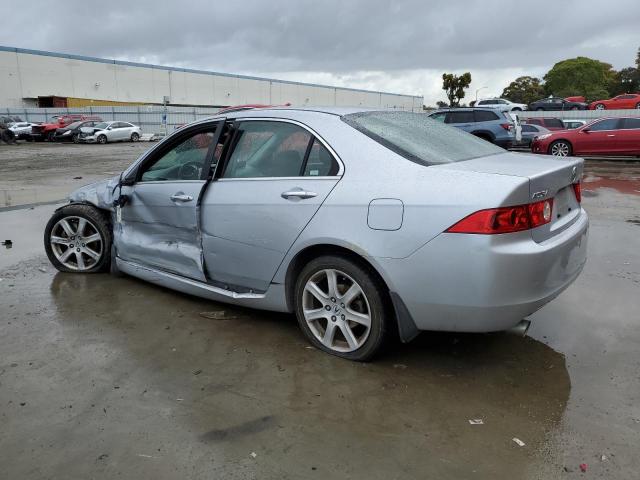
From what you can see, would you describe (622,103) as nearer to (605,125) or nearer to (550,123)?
(550,123)

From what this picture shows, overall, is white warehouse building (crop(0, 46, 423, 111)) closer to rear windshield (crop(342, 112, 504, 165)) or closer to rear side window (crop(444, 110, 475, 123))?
rear side window (crop(444, 110, 475, 123))

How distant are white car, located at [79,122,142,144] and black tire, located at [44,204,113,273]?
30.0 m

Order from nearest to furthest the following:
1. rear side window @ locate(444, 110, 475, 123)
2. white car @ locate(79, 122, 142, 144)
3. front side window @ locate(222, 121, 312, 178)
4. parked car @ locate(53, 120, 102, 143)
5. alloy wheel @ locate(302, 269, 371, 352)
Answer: alloy wheel @ locate(302, 269, 371, 352) → front side window @ locate(222, 121, 312, 178) → rear side window @ locate(444, 110, 475, 123) → white car @ locate(79, 122, 142, 144) → parked car @ locate(53, 120, 102, 143)

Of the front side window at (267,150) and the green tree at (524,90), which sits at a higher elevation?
the green tree at (524,90)

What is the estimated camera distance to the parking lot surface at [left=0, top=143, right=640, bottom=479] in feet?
8.36

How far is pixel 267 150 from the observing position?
12.7 feet

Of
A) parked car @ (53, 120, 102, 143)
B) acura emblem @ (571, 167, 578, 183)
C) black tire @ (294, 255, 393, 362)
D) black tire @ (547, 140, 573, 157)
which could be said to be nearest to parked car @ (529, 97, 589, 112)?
black tire @ (547, 140, 573, 157)

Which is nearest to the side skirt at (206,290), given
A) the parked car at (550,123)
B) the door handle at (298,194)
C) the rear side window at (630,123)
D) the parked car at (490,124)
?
the door handle at (298,194)

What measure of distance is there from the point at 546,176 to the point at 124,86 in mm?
64557

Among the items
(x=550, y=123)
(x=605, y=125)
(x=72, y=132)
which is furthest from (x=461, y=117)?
(x=72, y=132)

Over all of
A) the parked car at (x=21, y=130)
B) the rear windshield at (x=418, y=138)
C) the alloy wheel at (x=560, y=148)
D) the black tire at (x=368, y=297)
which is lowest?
the parked car at (x=21, y=130)

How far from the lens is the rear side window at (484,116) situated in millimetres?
17578

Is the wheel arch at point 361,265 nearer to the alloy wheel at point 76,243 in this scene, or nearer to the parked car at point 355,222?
the parked car at point 355,222

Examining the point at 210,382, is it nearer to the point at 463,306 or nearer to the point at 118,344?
the point at 118,344
